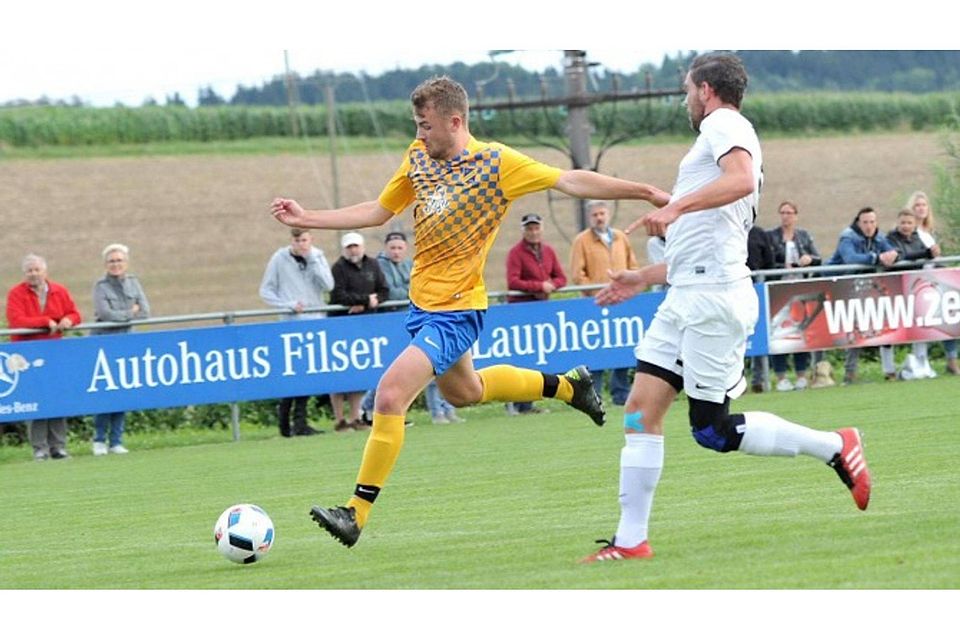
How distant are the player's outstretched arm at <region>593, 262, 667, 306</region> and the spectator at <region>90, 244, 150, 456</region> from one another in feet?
35.9

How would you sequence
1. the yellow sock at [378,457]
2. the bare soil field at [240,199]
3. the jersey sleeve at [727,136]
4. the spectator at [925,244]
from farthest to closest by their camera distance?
the bare soil field at [240,199], the spectator at [925,244], the yellow sock at [378,457], the jersey sleeve at [727,136]

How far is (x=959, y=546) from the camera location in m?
7.58

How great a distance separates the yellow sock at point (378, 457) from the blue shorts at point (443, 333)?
40 cm

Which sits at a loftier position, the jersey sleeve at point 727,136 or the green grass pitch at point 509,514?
the jersey sleeve at point 727,136

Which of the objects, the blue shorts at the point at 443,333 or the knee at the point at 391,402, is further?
the blue shorts at the point at 443,333

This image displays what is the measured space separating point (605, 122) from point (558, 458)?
122ft

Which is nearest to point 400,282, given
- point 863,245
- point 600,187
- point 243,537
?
point 863,245

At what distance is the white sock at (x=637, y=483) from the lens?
26.9 ft

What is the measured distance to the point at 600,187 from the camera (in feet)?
29.6

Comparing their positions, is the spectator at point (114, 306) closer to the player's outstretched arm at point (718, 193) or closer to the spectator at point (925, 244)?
the spectator at point (925, 244)

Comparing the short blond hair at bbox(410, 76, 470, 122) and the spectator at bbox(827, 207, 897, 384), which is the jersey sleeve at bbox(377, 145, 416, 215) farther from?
the spectator at bbox(827, 207, 897, 384)

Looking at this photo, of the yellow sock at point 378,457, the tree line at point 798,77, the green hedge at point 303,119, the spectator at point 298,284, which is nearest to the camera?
the yellow sock at point 378,457

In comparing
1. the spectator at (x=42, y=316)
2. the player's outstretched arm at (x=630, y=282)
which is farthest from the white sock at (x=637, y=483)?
the spectator at (x=42, y=316)

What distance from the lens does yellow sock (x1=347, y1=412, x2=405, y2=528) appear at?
9141 mm
